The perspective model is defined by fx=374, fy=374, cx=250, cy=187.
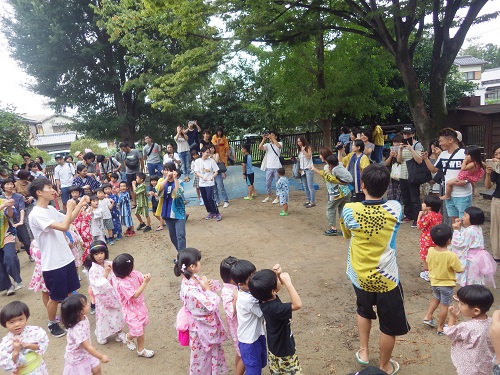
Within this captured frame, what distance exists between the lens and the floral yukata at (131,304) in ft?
13.1

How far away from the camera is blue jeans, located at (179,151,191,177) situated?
11825mm

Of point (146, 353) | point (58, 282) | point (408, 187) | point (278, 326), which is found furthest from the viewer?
point (408, 187)

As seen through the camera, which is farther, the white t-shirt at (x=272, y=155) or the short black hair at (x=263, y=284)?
the white t-shirt at (x=272, y=155)

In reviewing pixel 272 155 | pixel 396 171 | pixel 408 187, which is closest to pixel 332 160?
pixel 396 171

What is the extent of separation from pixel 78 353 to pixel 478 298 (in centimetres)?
322

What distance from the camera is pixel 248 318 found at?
2.95m

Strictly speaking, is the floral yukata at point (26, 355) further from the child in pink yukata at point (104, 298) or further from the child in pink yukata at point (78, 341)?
the child in pink yukata at point (104, 298)

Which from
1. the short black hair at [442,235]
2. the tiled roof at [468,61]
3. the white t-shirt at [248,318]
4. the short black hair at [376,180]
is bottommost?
the white t-shirt at [248,318]

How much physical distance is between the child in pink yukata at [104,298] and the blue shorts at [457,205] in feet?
15.7

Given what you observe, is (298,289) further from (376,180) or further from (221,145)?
(221,145)

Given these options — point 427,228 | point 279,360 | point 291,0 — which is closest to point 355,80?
point 291,0

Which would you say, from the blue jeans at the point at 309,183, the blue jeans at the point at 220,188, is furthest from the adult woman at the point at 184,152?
the blue jeans at the point at 309,183

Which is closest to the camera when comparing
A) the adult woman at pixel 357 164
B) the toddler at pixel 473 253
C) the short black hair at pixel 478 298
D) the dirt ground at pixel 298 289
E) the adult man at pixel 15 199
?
the short black hair at pixel 478 298

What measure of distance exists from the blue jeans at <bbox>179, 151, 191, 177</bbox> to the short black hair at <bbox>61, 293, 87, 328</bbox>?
29.0 feet
